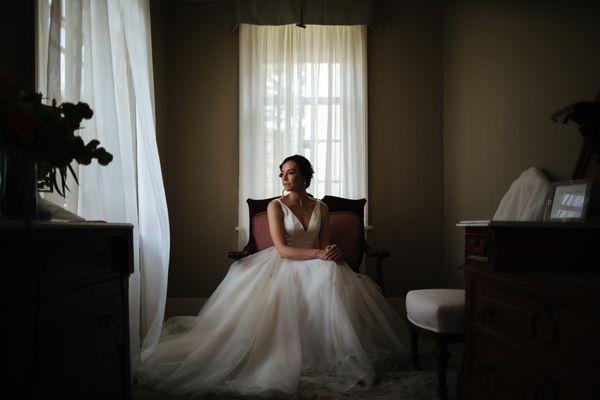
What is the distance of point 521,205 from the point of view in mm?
2412

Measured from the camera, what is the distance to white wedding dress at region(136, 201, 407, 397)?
7.12 ft

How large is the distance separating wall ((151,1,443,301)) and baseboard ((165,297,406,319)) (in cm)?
4

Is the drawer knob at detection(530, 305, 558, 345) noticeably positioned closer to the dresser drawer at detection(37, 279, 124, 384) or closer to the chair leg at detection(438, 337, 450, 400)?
the chair leg at detection(438, 337, 450, 400)

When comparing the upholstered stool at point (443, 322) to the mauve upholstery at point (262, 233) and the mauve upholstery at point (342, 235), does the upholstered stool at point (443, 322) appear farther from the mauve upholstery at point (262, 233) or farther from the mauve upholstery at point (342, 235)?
the mauve upholstery at point (262, 233)

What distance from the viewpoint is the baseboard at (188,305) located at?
13.0 ft

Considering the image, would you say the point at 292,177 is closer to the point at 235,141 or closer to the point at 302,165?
the point at 302,165

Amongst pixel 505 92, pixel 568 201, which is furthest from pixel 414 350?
pixel 505 92

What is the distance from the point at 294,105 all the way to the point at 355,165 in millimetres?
808

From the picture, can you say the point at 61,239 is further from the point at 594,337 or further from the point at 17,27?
the point at 594,337

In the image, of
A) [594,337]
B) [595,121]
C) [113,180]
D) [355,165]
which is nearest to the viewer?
[594,337]

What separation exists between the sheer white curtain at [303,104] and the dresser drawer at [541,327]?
90.0 inches

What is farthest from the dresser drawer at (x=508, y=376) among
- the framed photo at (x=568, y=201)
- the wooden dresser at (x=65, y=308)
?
the wooden dresser at (x=65, y=308)

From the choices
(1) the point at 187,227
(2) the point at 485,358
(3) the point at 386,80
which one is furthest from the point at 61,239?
(3) the point at 386,80

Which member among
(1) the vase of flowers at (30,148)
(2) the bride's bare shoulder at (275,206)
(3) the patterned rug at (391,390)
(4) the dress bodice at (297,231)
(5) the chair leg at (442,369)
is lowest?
(3) the patterned rug at (391,390)
